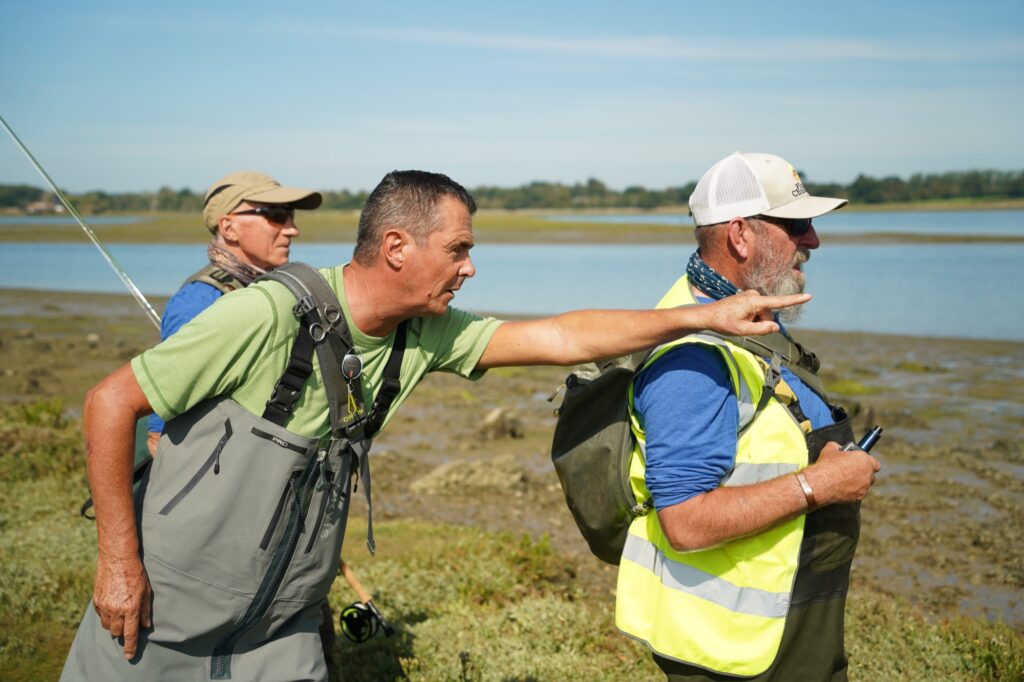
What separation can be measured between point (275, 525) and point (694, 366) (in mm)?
1322

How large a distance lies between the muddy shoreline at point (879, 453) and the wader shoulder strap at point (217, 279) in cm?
313

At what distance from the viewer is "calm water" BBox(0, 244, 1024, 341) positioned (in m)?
22.5

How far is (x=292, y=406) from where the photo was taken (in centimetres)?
285

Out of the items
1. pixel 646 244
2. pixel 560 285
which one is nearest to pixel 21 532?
pixel 560 285

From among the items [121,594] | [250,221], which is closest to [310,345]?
[121,594]

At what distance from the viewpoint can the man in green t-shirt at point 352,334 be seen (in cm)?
273

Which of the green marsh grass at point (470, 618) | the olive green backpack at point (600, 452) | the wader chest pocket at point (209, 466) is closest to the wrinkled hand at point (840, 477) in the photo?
the olive green backpack at point (600, 452)

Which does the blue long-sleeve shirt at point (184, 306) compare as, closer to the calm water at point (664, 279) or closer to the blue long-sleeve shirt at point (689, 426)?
the blue long-sleeve shirt at point (689, 426)

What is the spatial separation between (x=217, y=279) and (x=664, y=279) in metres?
29.1

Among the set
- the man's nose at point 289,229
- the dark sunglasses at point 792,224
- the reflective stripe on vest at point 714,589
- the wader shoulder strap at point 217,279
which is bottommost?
the reflective stripe on vest at point 714,589

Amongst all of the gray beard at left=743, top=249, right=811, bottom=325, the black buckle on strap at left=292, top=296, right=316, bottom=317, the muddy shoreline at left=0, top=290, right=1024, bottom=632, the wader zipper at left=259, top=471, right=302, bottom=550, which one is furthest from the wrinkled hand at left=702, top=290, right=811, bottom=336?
the muddy shoreline at left=0, top=290, right=1024, bottom=632

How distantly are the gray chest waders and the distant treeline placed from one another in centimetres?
9206

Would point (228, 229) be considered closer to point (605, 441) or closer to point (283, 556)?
point (283, 556)

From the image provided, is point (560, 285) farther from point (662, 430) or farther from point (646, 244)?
point (662, 430)
